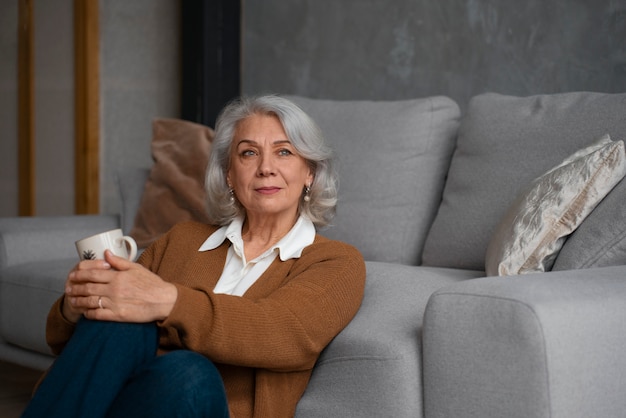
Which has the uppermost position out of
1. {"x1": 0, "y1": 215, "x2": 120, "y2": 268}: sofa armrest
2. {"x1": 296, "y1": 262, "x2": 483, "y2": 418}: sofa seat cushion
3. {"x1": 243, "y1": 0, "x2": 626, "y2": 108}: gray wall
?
{"x1": 243, "y1": 0, "x2": 626, "y2": 108}: gray wall

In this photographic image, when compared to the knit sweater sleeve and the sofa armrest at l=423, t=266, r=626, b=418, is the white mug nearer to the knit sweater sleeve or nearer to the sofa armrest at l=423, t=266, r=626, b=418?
the knit sweater sleeve

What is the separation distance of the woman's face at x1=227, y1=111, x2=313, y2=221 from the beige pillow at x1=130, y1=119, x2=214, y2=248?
1.04 m

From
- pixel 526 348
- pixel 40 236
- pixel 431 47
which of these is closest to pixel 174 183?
pixel 40 236

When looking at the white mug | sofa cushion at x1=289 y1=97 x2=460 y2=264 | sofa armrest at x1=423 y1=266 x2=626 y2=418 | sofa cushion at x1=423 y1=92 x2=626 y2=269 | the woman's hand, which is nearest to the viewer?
sofa armrest at x1=423 y1=266 x2=626 y2=418

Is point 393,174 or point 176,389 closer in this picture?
point 176,389

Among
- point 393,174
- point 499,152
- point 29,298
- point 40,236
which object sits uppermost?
point 499,152

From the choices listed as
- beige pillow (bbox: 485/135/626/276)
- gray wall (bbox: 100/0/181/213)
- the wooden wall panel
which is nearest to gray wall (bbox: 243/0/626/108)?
gray wall (bbox: 100/0/181/213)

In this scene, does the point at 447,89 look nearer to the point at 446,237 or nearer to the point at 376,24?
the point at 376,24

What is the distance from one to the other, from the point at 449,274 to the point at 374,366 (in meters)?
0.65

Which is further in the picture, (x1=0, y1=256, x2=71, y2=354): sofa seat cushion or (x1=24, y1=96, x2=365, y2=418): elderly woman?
(x1=0, y1=256, x2=71, y2=354): sofa seat cushion

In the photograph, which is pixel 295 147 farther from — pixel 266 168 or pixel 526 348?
pixel 526 348

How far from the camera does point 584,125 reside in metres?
2.23

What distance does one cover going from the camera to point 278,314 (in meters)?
1.62

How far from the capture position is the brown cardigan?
1578 millimetres
